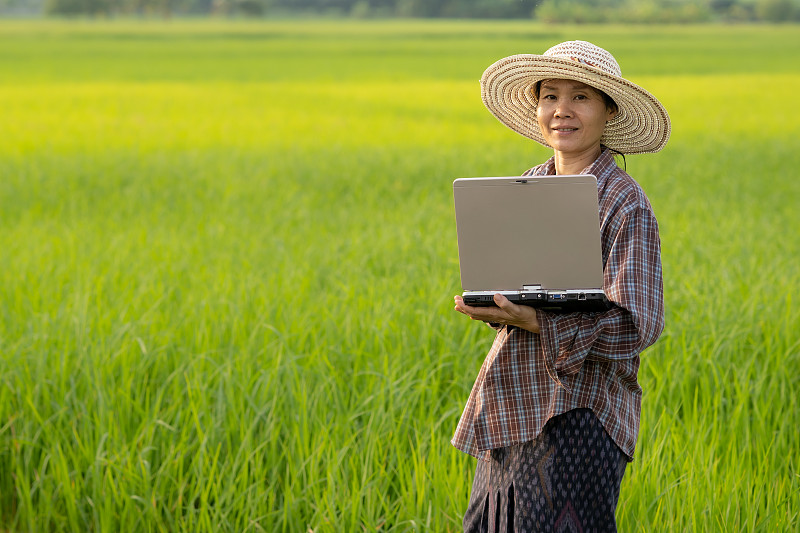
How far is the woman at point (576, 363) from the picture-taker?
1.49m

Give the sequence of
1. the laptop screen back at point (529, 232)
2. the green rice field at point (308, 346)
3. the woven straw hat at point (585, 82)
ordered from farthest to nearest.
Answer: the green rice field at point (308, 346) < the woven straw hat at point (585, 82) < the laptop screen back at point (529, 232)

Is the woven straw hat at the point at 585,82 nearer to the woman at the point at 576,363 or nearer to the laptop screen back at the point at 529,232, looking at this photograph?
the woman at the point at 576,363

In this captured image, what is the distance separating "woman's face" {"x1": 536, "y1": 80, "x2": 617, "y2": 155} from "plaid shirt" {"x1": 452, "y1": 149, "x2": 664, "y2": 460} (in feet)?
0.17

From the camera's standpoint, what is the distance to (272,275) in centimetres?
416

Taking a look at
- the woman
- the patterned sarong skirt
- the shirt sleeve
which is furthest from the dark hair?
the patterned sarong skirt

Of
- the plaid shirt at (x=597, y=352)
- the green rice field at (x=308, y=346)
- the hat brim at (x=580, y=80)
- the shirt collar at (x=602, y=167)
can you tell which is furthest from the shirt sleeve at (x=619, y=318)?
the green rice field at (x=308, y=346)

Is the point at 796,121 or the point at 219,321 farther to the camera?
the point at 796,121

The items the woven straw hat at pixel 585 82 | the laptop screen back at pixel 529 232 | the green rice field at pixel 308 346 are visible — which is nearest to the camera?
the laptop screen back at pixel 529 232

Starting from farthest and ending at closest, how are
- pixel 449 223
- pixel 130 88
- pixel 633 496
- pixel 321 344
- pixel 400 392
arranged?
1. pixel 130 88
2. pixel 449 223
3. pixel 321 344
4. pixel 400 392
5. pixel 633 496

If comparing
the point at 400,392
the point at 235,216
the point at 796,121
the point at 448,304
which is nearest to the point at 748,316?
the point at 448,304

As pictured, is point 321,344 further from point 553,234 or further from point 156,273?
point 553,234

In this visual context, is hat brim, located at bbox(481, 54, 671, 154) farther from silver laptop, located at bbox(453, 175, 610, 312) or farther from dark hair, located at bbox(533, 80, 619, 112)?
silver laptop, located at bbox(453, 175, 610, 312)

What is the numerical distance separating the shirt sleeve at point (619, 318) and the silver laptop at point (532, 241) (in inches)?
2.1

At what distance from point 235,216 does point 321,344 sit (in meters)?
2.93
